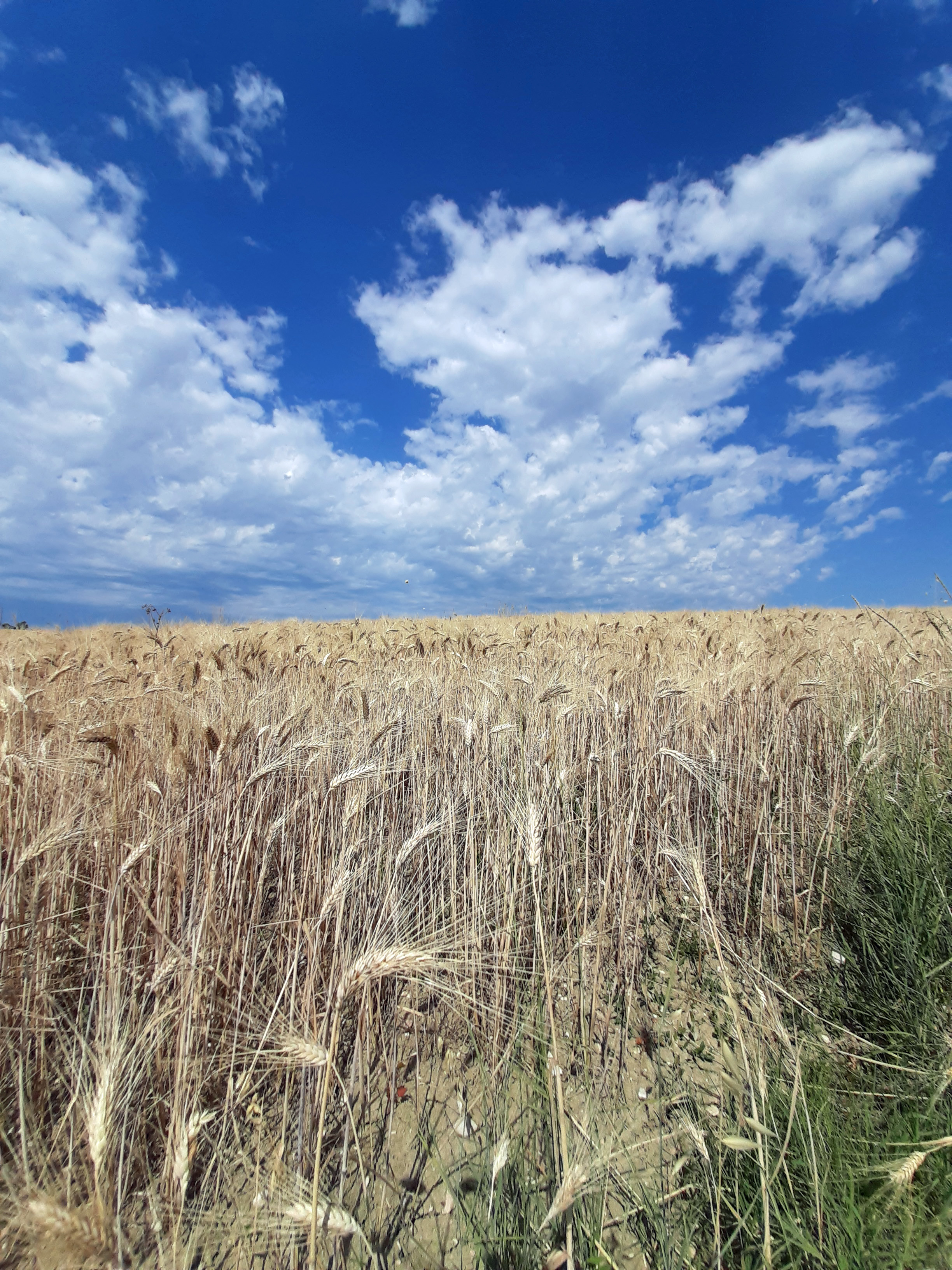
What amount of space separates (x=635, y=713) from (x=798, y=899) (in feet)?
4.44

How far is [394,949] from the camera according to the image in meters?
1.22

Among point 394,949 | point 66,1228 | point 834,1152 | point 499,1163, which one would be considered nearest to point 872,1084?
point 834,1152

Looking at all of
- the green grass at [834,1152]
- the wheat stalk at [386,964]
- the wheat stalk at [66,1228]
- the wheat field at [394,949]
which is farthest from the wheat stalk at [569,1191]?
the wheat stalk at [66,1228]

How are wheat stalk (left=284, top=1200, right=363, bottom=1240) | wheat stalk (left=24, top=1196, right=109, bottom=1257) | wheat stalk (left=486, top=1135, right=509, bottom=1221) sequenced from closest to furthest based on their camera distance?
wheat stalk (left=24, top=1196, right=109, bottom=1257) → wheat stalk (left=284, top=1200, right=363, bottom=1240) → wheat stalk (left=486, top=1135, right=509, bottom=1221)

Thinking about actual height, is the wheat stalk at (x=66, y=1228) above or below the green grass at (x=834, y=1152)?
above

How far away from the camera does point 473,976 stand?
156 cm

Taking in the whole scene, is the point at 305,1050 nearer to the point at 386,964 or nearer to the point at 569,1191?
the point at 386,964

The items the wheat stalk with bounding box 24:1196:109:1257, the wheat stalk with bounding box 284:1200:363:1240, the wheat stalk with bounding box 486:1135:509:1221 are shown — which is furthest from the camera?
the wheat stalk with bounding box 486:1135:509:1221

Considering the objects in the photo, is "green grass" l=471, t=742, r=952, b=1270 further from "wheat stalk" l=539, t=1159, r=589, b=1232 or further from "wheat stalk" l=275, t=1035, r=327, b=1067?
"wheat stalk" l=275, t=1035, r=327, b=1067

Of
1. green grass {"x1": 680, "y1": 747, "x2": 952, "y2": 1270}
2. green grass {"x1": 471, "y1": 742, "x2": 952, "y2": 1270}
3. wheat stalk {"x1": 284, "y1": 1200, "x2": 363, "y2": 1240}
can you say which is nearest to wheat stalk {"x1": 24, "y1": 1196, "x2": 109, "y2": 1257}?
wheat stalk {"x1": 284, "y1": 1200, "x2": 363, "y2": 1240}

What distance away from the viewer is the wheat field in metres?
1.17

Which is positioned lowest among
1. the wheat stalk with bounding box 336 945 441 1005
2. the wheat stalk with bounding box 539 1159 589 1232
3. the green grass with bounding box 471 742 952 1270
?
the green grass with bounding box 471 742 952 1270

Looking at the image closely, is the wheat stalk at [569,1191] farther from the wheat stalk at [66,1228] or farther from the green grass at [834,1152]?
the wheat stalk at [66,1228]

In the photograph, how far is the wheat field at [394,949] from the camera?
117 centimetres
